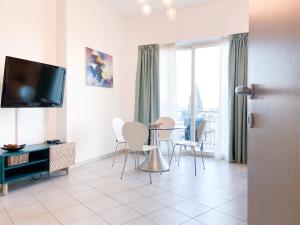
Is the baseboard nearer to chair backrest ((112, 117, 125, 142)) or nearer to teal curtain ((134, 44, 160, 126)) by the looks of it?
chair backrest ((112, 117, 125, 142))

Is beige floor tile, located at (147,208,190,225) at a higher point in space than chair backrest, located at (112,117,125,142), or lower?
lower

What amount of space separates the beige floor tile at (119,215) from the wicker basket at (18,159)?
51.9 inches

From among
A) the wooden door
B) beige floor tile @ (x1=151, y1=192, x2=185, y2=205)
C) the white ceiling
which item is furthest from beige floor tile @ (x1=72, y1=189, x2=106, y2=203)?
the white ceiling

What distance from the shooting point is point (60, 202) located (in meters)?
2.60

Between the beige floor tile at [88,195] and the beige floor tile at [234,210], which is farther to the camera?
the beige floor tile at [88,195]

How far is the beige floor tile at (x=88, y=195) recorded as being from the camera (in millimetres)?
2689

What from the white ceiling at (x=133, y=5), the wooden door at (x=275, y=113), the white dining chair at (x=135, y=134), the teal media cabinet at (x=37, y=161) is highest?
the white ceiling at (x=133, y=5)

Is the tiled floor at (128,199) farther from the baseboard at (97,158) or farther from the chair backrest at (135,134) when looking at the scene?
the chair backrest at (135,134)

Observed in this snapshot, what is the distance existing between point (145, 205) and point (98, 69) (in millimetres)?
2884

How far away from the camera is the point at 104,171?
3.83 m

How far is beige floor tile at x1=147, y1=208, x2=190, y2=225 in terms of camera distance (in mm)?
2170

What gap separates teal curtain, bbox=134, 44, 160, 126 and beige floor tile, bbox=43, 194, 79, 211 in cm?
266

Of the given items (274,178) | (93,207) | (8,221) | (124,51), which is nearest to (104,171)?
(93,207)

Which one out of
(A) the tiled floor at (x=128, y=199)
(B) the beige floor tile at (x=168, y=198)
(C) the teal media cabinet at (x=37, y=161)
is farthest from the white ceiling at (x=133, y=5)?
(B) the beige floor tile at (x=168, y=198)
